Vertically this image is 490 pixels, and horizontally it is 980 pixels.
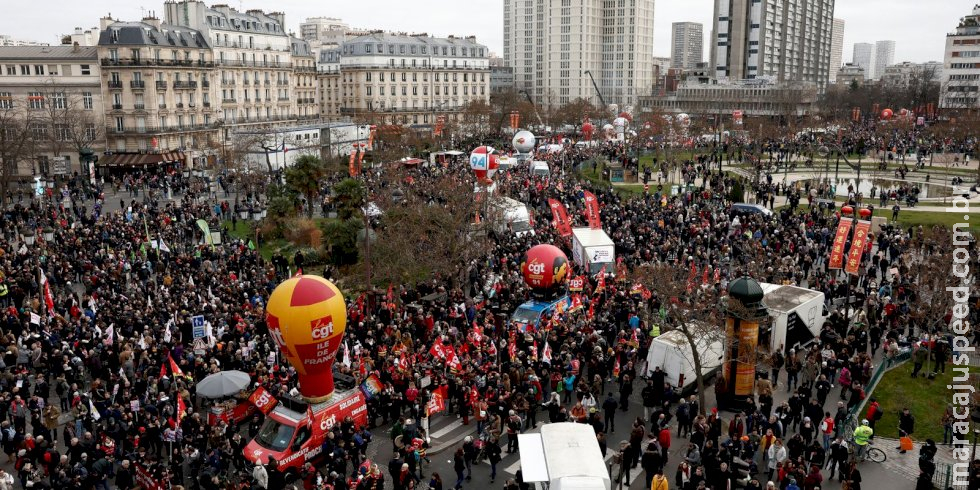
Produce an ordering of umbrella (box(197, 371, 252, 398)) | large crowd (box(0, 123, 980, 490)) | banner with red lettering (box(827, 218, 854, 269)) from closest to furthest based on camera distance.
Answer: large crowd (box(0, 123, 980, 490)) < umbrella (box(197, 371, 252, 398)) < banner with red lettering (box(827, 218, 854, 269))

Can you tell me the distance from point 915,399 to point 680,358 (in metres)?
6.82

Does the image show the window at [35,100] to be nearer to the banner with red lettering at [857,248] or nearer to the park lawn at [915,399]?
the banner with red lettering at [857,248]

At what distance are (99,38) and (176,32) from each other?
677 centimetres

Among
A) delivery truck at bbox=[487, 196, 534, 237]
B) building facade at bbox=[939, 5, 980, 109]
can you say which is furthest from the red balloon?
building facade at bbox=[939, 5, 980, 109]

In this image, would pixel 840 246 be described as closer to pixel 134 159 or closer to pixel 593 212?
pixel 593 212

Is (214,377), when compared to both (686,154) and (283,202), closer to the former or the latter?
(283,202)

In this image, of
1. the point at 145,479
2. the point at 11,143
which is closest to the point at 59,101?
the point at 11,143

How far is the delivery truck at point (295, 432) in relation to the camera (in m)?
17.5

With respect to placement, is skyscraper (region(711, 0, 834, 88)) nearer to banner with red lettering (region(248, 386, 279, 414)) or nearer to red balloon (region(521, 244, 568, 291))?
red balloon (region(521, 244, 568, 291))

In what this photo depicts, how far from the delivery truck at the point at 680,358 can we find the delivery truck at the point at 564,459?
605 cm

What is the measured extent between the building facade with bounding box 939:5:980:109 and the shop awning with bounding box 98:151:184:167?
111m

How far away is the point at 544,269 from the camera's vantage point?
26.8 m

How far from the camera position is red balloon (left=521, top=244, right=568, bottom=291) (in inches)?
1057

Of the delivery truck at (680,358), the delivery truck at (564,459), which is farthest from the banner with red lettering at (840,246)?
the delivery truck at (564,459)
